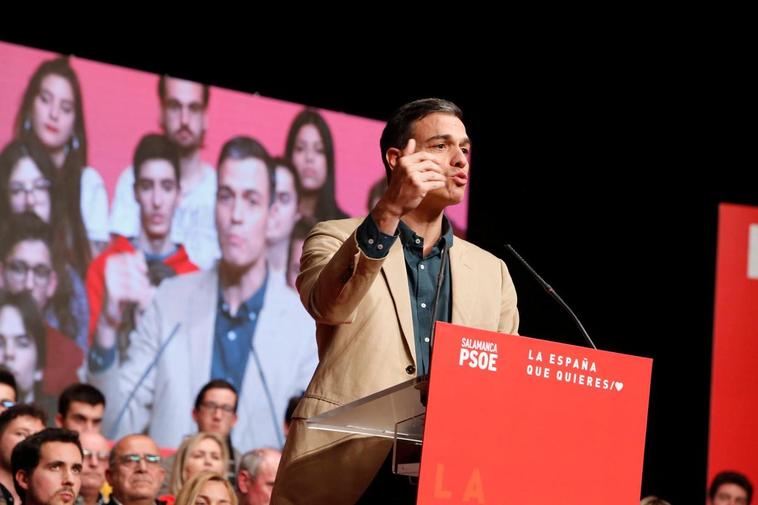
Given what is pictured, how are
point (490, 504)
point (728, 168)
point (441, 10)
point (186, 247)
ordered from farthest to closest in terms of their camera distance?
point (728, 168) < point (441, 10) < point (186, 247) < point (490, 504)

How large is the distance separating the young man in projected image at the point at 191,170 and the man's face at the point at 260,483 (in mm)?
977

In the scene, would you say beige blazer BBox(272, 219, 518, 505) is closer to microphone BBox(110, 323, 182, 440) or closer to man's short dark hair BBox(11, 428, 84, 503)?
man's short dark hair BBox(11, 428, 84, 503)

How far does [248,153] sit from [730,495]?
3.04m

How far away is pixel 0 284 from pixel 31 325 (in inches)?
8.7

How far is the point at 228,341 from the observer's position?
5.39 meters

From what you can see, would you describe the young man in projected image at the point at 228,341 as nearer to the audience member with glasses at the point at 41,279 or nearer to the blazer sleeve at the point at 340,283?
the audience member with glasses at the point at 41,279

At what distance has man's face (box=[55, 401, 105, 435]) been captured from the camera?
4844 millimetres

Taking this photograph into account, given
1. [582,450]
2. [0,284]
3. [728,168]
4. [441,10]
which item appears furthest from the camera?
[728,168]

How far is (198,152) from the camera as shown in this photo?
540 cm

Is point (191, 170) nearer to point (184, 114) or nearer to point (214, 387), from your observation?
point (184, 114)

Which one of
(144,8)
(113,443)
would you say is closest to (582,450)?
(113,443)

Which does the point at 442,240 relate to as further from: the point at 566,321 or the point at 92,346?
the point at 566,321

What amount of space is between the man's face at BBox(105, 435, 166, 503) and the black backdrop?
2301 millimetres

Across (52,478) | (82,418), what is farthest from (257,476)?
(52,478)
